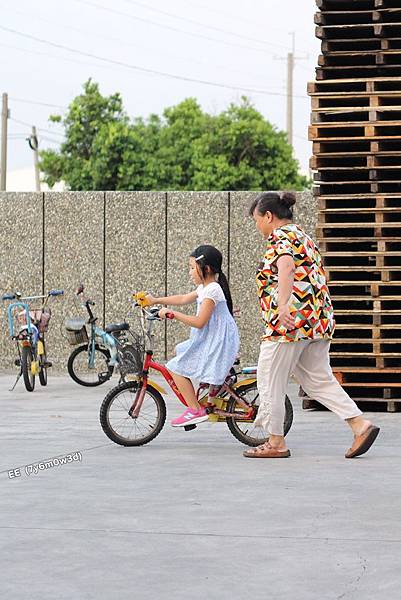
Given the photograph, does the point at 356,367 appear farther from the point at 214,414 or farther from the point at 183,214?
the point at 183,214

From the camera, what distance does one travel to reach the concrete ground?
238 inches

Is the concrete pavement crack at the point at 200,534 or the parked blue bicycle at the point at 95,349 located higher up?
the parked blue bicycle at the point at 95,349

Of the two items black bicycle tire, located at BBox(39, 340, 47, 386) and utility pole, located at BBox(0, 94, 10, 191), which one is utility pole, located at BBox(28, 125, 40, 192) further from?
black bicycle tire, located at BBox(39, 340, 47, 386)

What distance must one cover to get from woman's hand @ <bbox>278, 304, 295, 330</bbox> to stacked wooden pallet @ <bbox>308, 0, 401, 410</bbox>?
350cm

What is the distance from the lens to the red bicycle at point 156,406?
10422mm

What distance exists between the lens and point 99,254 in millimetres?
17219

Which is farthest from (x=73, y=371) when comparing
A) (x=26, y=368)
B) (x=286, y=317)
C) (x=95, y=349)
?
(x=286, y=317)

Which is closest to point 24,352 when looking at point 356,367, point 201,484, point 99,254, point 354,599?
point 99,254

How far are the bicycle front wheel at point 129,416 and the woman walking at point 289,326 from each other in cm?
92

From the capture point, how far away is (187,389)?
10.4 metres

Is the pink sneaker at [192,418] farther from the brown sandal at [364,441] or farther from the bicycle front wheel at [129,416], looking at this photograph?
the brown sandal at [364,441]

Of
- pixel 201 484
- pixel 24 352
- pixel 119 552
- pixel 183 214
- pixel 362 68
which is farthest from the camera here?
pixel 183 214

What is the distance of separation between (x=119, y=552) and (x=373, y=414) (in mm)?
6728

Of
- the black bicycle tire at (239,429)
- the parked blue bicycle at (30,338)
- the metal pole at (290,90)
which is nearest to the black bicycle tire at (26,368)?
the parked blue bicycle at (30,338)
